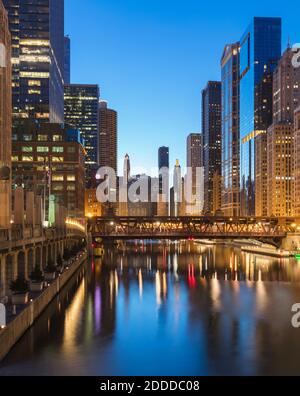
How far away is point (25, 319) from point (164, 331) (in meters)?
12.2

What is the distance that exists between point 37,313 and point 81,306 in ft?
35.0

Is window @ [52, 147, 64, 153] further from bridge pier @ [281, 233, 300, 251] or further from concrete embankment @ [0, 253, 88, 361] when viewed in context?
concrete embankment @ [0, 253, 88, 361]

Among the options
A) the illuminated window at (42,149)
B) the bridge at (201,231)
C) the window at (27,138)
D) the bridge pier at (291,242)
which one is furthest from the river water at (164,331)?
the window at (27,138)

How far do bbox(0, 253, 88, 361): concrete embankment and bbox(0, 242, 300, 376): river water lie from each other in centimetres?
66

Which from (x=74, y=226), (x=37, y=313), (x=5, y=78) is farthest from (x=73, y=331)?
(x=5, y=78)

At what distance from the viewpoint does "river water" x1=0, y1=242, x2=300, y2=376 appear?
3391cm

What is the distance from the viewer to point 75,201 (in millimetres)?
180250

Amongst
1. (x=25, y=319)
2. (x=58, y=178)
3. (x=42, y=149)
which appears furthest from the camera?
(x=58, y=178)

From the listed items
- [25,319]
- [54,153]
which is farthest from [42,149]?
[25,319]

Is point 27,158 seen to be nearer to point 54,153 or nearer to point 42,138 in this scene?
point 42,138

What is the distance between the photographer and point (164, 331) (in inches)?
1753

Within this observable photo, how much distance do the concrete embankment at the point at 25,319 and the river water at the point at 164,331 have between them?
66 centimetres

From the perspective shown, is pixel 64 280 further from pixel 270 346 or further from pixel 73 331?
pixel 270 346

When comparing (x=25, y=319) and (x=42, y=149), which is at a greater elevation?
→ (x=42, y=149)
